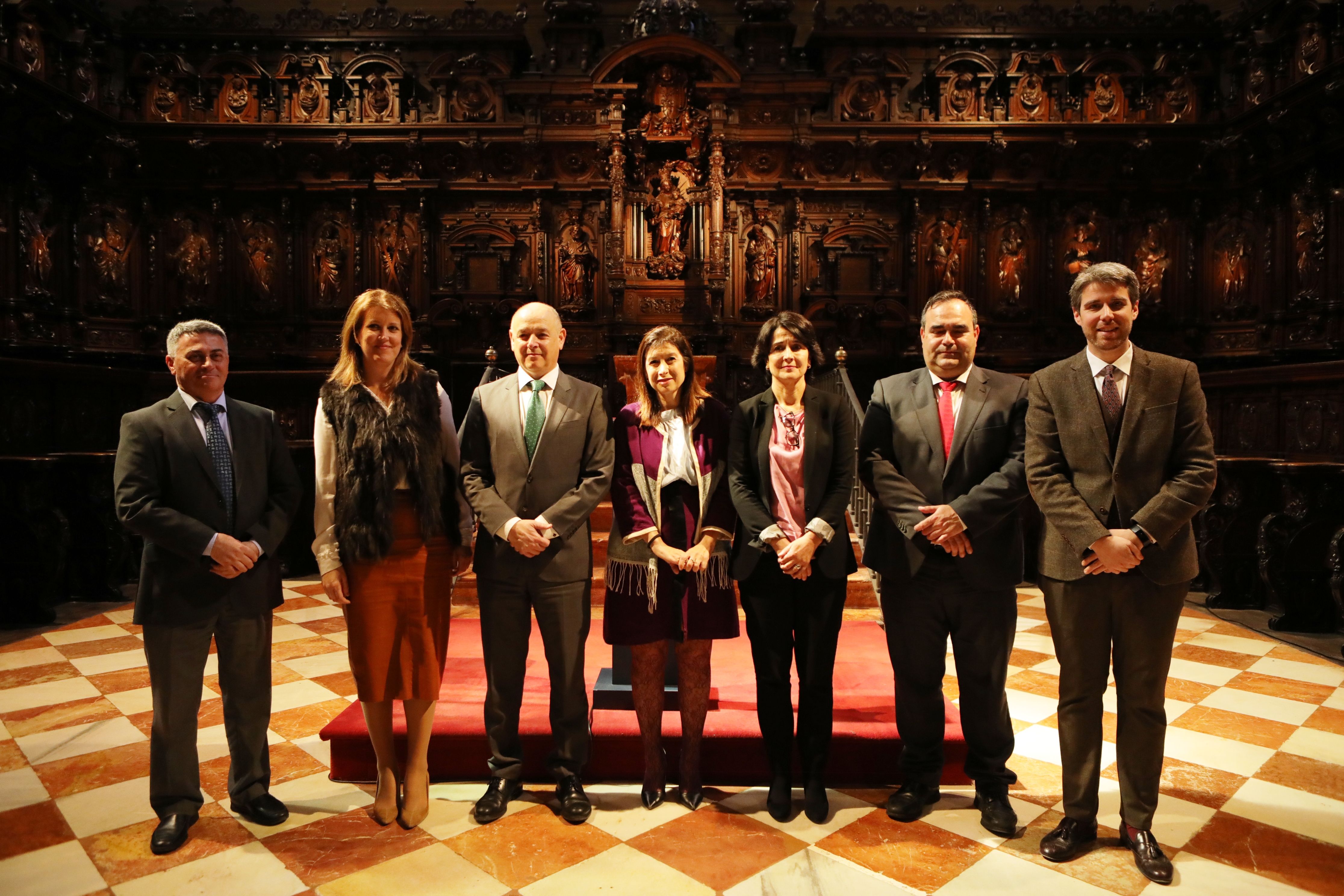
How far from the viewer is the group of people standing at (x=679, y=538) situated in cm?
227

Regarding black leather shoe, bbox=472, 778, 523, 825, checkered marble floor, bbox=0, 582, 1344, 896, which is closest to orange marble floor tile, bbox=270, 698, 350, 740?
checkered marble floor, bbox=0, 582, 1344, 896

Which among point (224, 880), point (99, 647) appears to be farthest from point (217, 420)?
point (99, 647)

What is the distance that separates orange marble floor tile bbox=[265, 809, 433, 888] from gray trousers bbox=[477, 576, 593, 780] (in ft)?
1.19

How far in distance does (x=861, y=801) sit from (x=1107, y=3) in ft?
32.5

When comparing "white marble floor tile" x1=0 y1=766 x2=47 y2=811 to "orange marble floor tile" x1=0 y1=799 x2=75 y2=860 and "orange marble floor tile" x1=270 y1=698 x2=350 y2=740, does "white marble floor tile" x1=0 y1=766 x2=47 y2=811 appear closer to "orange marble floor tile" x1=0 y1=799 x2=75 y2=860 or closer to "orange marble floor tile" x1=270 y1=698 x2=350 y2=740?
"orange marble floor tile" x1=0 y1=799 x2=75 y2=860

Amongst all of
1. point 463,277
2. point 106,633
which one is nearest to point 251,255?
point 463,277

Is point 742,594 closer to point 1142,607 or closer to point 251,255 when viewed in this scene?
point 1142,607

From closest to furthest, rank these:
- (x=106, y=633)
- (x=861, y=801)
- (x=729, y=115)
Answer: (x=861, y=801) < (x=106, y=633) < (x=729, y=115)

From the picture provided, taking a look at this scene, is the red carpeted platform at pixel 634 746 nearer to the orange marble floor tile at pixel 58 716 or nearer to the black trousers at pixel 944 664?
the black trousers at pixel 944 664

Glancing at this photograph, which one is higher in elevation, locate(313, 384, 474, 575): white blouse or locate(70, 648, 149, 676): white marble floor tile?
locate(313, 384, 474, 575): white blouse

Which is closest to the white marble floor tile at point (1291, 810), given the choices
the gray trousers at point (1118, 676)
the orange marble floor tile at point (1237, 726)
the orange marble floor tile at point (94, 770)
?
the orange marble floor tile at point (1237, 726)

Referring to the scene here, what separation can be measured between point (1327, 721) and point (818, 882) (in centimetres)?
305

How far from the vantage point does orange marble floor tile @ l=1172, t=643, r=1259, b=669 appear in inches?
173

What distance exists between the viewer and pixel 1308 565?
5.21m
